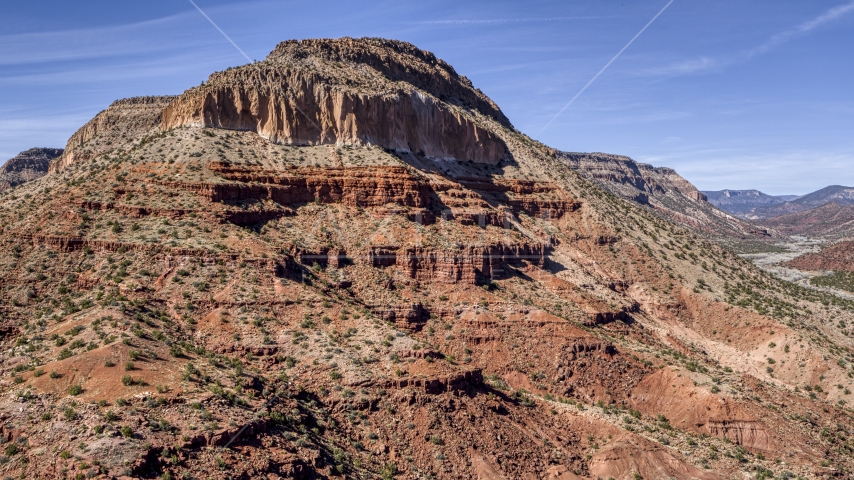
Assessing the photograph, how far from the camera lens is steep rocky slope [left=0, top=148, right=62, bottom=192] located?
6181 inches

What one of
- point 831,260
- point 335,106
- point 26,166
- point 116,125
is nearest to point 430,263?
point 335,106

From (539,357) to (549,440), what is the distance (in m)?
10.6

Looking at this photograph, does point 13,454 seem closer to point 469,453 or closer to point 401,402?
point 401,402

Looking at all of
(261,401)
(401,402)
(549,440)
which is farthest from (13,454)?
(549,440)

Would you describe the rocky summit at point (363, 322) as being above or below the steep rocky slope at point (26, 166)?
below

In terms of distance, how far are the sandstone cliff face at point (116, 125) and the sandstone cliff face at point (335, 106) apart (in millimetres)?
39277

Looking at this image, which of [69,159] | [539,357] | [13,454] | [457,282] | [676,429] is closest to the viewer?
[13,454]

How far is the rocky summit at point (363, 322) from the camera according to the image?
3269 cm

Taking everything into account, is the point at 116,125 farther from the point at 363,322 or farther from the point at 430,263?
the point at 363,322

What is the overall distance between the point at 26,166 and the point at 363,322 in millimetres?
151327

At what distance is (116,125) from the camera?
389 feet

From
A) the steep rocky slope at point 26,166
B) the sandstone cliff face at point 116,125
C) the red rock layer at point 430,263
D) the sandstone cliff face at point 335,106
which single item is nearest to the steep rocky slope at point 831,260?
the sandstone cliff face at point 335,106

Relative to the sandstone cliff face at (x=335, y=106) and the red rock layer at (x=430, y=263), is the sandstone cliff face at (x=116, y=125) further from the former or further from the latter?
the red rock layer at (x=430, y=263)

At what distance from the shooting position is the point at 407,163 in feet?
248
